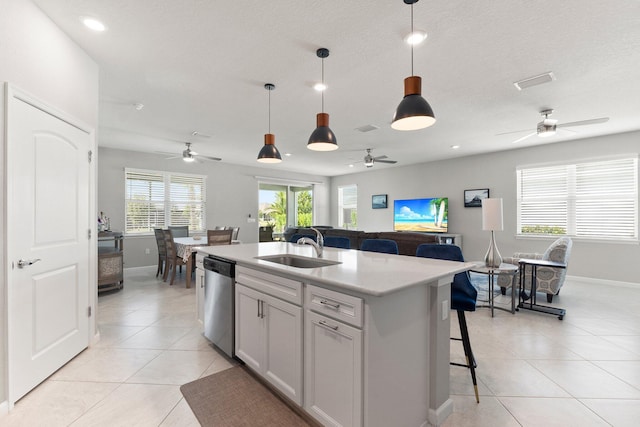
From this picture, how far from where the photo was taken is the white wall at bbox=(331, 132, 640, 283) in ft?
16.7

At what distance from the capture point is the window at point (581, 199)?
16.5ft

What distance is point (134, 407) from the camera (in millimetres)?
1916

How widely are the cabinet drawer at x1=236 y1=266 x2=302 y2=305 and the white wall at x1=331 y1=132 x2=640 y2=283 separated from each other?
6164 mm

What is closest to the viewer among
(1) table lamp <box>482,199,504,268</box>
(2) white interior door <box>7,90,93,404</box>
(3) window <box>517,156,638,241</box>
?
(2) white interior door <box>7,90,93,404</box>

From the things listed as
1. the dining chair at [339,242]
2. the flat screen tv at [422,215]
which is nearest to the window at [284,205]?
the flat screen tv at [422,215]

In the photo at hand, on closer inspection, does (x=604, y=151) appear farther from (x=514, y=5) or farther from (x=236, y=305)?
(x=236, y=305)

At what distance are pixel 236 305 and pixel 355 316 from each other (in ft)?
4.30

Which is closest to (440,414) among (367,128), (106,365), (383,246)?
(383,246)

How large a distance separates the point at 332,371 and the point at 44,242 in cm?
228

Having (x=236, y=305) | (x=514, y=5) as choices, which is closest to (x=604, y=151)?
(x=514, y=5)

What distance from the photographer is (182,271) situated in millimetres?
6289

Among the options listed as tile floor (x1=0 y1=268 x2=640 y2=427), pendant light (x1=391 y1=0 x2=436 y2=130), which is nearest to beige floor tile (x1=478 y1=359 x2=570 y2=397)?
tile floor (x1=0 y1=268 x2=640 y2=427)

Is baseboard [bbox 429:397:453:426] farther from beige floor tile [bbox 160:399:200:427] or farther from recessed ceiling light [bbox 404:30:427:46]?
recessed ceiling light [bbox 404:30:427:46]

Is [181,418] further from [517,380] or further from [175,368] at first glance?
[517,380]
